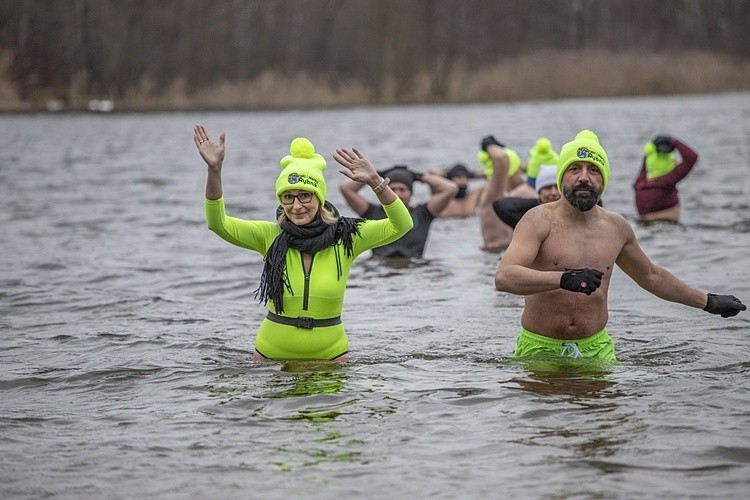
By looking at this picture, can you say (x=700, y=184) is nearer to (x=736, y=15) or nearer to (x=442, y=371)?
(x=442, y=371)

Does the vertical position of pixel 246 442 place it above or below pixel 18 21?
below

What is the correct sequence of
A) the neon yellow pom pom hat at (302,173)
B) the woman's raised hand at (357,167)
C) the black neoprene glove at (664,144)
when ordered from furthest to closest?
1. the black neoprene glove at (664,144)
2. the neon yellow pom pom hat at (302,173)
3. the woman's raised hand at (357,167)

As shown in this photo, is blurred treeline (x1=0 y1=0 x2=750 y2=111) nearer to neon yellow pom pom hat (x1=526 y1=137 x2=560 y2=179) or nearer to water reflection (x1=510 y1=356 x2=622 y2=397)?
neon yellow pom pom hat (x1=526 y1=137 x2=560 y2=179)

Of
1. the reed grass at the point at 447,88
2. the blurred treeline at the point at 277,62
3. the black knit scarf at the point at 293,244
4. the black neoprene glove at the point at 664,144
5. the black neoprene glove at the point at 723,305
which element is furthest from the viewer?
the blurred treeline at the point at 277,62

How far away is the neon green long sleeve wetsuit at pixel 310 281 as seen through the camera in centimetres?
818

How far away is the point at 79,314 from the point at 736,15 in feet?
270

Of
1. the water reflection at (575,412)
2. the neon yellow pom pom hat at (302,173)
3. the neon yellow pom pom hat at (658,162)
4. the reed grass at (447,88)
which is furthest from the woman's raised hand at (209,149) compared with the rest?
the reed grass at (447,88)

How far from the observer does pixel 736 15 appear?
87562 mm

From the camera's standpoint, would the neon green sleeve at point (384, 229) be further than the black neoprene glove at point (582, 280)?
Yes

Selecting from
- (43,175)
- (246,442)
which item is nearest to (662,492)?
(246,442)

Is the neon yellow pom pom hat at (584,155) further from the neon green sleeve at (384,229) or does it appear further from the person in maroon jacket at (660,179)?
the person in maroon jacket at (660,179)

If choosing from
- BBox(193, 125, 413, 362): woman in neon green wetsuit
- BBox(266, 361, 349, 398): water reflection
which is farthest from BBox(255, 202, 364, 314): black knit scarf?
BBox(266, 361, 349, 398): water reflection

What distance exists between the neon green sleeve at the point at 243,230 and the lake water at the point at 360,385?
2.83 feet

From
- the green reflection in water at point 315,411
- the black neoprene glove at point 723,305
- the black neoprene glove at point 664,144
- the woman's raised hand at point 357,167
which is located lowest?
the green reflection in water at point 315,411
